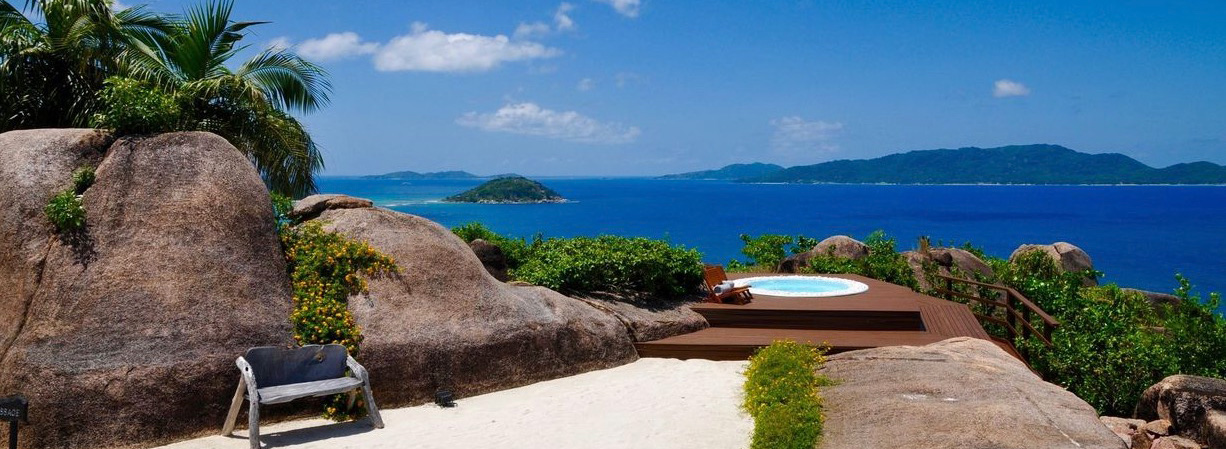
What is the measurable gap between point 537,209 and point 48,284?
152 metres

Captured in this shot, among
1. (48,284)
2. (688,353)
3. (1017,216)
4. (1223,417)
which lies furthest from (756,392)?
(1017,216)

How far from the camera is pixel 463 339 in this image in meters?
10.8

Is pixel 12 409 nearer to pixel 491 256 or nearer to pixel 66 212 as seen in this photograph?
pixel 66 212

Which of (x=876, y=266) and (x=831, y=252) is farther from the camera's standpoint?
(x=831, y=252)

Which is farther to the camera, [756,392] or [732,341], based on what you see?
[732,341]

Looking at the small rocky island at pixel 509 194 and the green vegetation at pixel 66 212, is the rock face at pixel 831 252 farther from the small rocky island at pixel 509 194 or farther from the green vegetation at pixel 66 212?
the small rocky island at pixel 509 194

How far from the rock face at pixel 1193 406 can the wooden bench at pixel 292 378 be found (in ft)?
30.7

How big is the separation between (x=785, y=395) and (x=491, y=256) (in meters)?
10.3

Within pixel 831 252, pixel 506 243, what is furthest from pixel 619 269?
pixel 831 252

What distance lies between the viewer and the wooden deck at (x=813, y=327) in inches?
503

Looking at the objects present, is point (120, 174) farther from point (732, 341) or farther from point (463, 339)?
point (732, 341)

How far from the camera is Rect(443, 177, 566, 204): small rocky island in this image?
586 feet

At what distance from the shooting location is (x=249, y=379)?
8.51 m

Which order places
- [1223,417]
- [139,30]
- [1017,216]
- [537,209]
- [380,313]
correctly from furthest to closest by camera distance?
[537,209] < [1017,216] < [139,30] < [380,313] < [1223,417]
